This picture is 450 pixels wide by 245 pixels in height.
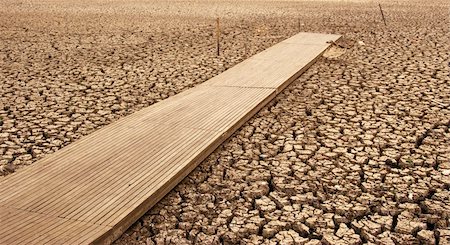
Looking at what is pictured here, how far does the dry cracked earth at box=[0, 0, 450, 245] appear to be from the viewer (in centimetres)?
250

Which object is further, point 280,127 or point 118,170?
point 280,127

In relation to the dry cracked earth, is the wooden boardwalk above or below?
above

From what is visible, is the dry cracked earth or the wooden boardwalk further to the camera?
the dry cracked earth

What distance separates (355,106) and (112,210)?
9.53 ft

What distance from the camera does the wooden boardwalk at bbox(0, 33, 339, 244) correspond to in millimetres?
2305

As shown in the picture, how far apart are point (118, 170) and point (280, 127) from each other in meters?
1.60

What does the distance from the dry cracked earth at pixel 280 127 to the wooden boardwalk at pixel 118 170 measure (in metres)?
0.12

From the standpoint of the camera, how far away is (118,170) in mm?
2898

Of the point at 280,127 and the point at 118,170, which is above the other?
the point at 118,170

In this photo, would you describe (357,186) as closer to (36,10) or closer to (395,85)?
(395,85)

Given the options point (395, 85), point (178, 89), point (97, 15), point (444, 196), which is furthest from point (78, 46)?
point (444, 196)

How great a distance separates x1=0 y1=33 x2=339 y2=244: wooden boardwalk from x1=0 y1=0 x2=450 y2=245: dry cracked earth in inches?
4.5

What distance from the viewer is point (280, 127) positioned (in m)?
3.92

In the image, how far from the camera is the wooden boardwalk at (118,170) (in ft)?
7.56
